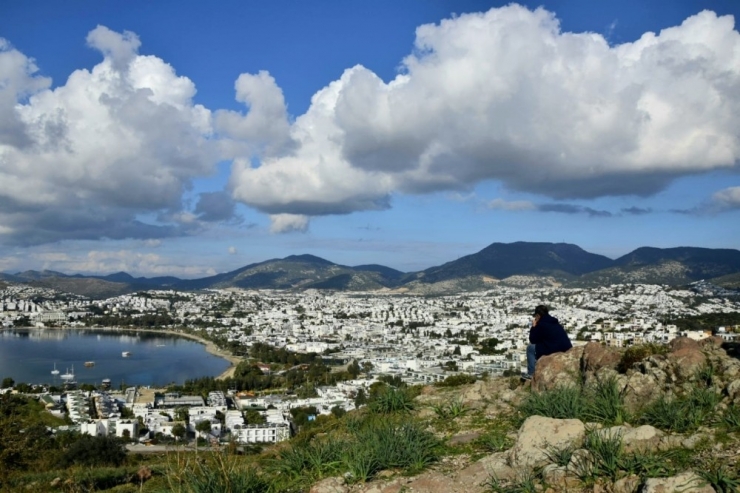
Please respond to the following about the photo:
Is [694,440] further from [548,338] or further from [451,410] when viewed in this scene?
[548,338]

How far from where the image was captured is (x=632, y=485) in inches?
128

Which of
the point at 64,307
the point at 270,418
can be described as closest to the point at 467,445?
the point at 270,418

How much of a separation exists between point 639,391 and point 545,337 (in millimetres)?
2366

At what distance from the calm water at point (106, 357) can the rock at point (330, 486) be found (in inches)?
1617

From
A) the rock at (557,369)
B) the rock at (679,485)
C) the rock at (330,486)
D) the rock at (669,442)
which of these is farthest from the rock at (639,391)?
the rock at (330,486)

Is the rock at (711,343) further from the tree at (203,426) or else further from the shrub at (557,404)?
the tree at (203,426)

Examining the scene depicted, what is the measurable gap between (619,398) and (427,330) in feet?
222

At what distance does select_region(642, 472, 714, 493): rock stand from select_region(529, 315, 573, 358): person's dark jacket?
173 inches

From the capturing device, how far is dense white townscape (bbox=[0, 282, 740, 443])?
25891 millimetres

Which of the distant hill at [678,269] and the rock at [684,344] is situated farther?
the distant hill at [678,269]

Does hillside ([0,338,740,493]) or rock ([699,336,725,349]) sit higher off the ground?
rock ([699,336,725,349])

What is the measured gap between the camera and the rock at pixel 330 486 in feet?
12.7

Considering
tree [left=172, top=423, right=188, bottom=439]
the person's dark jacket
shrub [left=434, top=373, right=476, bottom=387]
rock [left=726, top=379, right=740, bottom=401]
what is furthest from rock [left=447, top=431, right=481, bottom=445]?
tree [left=172, top=423, right=188, bottom=439]

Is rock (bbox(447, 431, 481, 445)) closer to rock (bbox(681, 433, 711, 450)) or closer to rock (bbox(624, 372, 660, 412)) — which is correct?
rock (bbox(624, 372, 660, 412))
